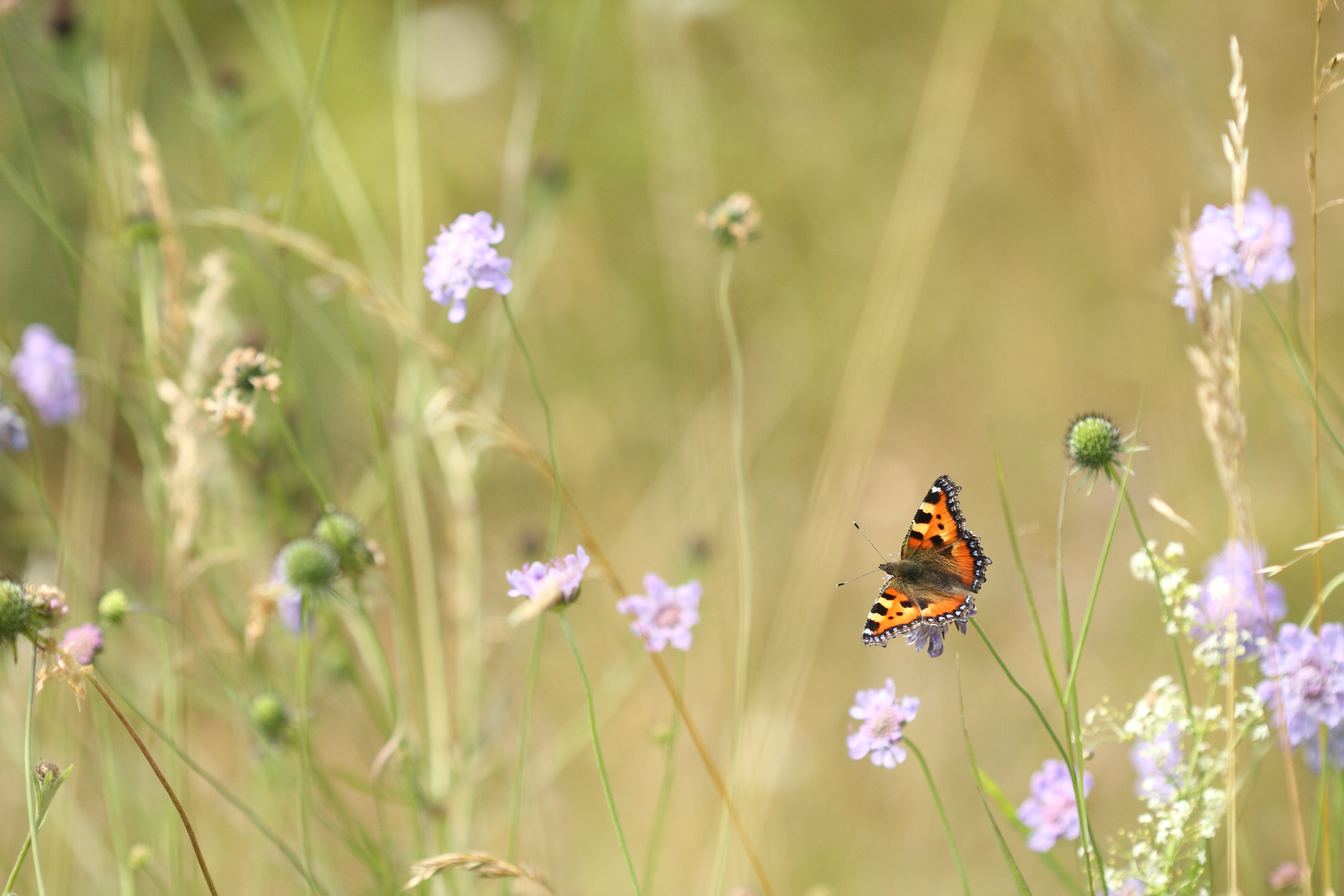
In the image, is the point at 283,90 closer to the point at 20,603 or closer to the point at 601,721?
the point at 20,603

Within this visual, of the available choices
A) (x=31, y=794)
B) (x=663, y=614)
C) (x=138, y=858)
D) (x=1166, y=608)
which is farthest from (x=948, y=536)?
(x=138, y=858)

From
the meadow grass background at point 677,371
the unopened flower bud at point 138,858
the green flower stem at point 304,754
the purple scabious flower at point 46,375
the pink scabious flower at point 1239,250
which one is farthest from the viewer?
the meadow grass background at point 677,371

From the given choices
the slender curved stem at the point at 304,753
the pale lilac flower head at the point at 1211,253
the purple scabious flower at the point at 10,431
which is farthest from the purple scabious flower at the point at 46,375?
the pale lilac flower head at the point at 1211,253

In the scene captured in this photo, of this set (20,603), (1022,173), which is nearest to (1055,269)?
(1022,173)

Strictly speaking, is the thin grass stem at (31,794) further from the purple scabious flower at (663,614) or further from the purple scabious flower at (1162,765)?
the purple scabious flower at (1162,765)

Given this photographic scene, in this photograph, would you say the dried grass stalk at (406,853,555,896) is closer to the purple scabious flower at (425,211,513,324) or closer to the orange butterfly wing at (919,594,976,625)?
the orange butterfly wing at (919,594,976,625)

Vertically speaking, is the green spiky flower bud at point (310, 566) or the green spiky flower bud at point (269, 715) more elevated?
the green spiky flower bud at point (310, 566)

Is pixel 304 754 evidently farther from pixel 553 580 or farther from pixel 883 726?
pixel 883 726
